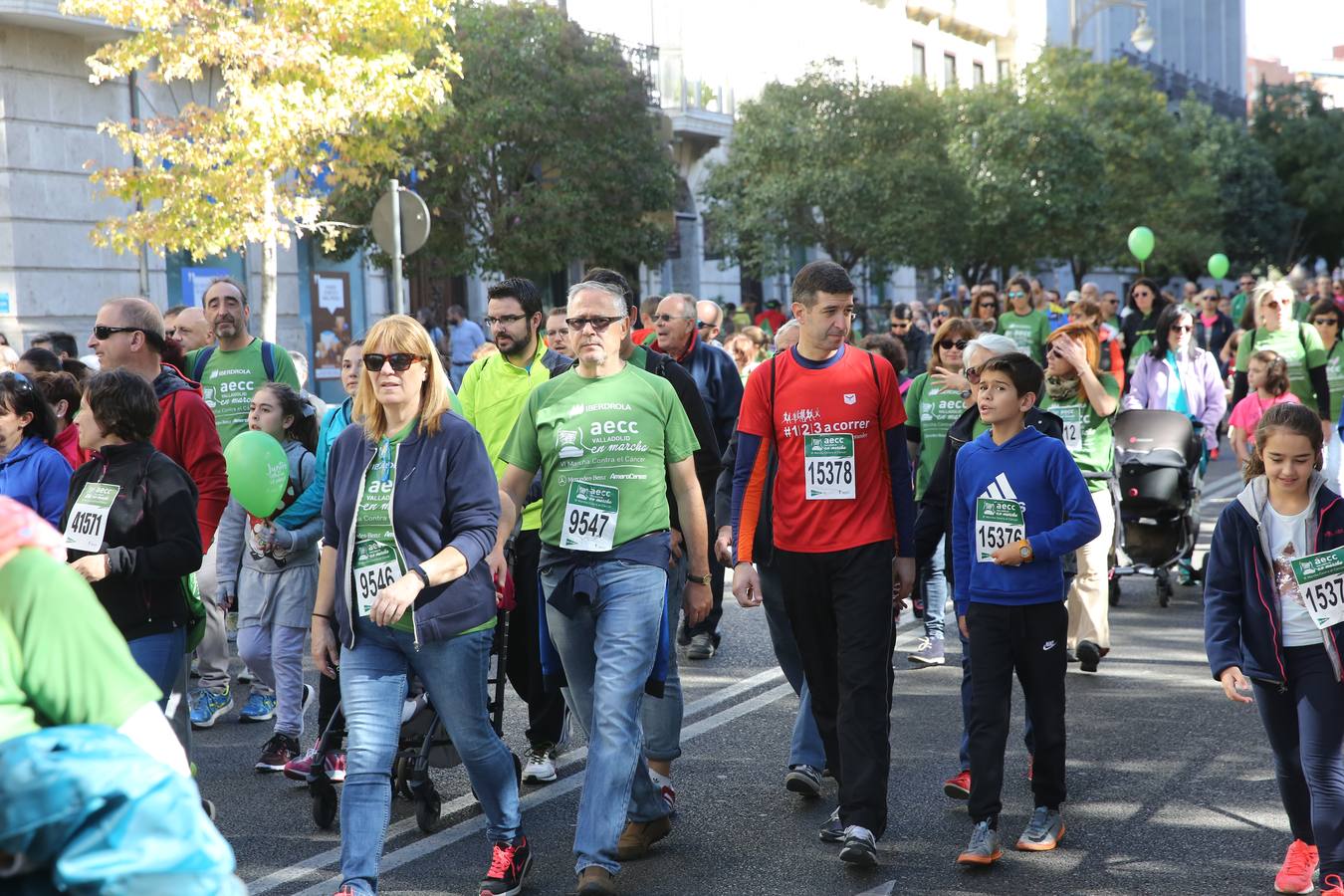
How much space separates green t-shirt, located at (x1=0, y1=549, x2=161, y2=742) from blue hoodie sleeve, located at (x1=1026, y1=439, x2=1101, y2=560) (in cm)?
362

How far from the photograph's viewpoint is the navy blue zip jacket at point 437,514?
190 inches

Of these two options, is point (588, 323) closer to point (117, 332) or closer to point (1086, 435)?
point (117, 332)

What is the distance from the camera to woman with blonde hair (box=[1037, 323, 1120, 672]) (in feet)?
27.0

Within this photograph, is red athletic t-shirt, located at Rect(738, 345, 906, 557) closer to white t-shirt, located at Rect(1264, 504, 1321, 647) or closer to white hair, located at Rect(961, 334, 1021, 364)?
white hair, located at Rect(961, 334, 1021, 364)

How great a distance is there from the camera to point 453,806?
20.3 feet

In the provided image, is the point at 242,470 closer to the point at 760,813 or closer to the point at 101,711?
the point at 760,813

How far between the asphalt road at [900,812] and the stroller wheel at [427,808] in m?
0.05

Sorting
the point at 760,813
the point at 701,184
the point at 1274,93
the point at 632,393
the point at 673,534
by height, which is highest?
the point at 1274,93

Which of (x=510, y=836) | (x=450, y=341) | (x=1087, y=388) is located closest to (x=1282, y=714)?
(x=510, y=836)

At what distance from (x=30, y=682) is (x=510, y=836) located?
2.89 metres

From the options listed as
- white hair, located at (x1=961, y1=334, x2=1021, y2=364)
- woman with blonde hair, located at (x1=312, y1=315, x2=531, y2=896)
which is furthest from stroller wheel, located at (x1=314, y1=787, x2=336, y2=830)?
white hair, located at (x1=961, y1=334, x2=1021, y2=364)

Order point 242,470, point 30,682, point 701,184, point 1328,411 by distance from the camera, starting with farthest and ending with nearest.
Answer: point 701,184 < point 1328,411 < point 242,470 < point 30,682

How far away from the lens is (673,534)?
227 inches

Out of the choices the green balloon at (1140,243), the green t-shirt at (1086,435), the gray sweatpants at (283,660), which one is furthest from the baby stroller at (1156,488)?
the green balloon at (1140,243)
